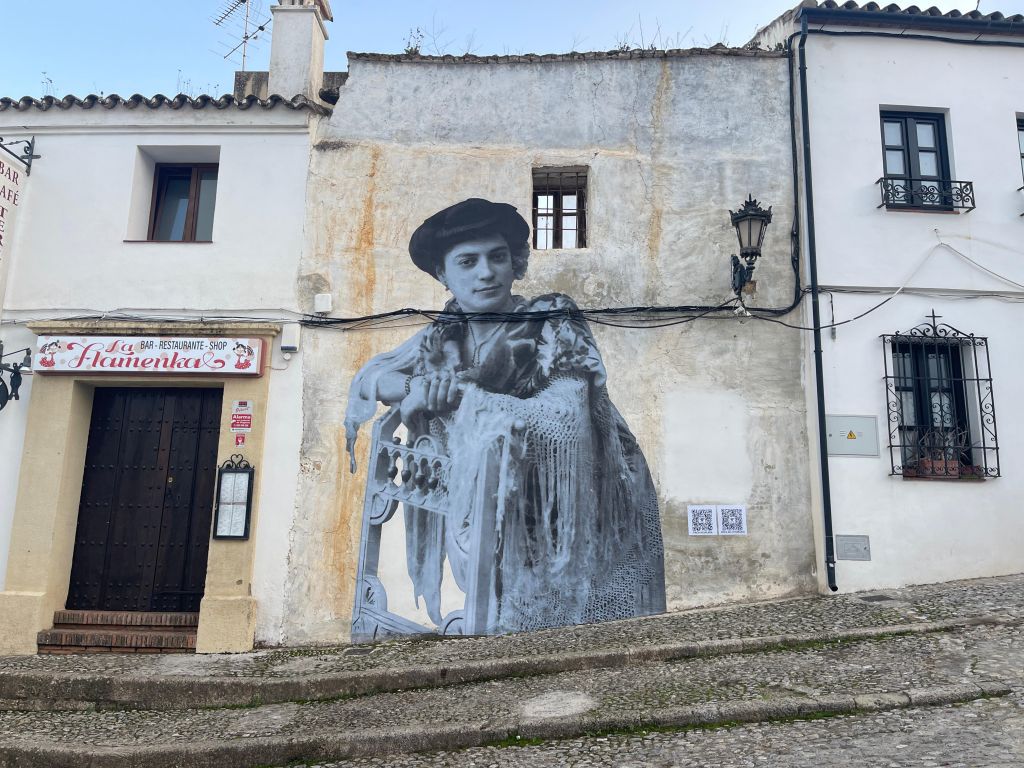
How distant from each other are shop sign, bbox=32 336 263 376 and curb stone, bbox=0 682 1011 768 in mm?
3651

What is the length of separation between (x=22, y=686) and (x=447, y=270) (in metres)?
5.17

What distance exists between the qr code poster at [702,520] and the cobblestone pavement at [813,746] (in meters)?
2.86

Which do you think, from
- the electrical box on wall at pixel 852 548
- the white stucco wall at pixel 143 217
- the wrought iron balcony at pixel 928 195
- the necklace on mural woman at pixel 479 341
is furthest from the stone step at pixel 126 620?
the wrought iron balcony at pixel 928 195

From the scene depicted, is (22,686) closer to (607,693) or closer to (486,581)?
(486,581)

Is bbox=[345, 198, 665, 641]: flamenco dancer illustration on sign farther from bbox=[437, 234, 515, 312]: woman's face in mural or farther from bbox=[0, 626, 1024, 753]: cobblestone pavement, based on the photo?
bbox=[0, 626, 1024, 753]: cobblestone pavement

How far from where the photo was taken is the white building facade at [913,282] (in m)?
7.47

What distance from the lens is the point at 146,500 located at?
7.84 m

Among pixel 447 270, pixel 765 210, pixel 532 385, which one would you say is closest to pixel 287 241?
pixel 447 270

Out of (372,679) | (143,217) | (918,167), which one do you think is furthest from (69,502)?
(918,167)

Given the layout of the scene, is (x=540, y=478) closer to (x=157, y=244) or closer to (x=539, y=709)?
(x=539, y=709)

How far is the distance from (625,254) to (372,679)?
467 centimetres

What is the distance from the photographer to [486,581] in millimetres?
7398

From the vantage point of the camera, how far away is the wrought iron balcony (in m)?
8.02

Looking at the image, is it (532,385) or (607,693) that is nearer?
(607,693)
